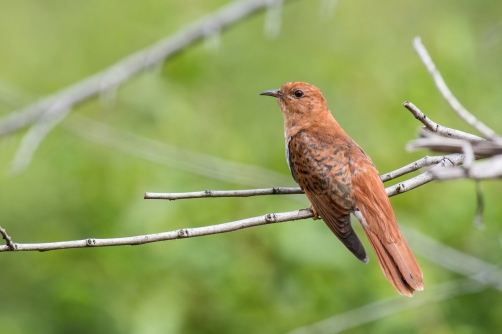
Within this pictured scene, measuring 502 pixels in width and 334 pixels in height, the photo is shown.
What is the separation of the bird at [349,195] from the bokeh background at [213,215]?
56cm

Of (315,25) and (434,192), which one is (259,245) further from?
(315,25)

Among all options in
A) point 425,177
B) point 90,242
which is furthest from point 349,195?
point 90,242

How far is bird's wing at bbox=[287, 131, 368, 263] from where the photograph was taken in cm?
387

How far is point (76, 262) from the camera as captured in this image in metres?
5.00

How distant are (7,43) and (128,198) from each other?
6.34m

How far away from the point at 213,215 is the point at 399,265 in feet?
5.52

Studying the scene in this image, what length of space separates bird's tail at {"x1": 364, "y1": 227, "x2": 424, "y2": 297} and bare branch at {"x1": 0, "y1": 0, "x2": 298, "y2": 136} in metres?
2.78

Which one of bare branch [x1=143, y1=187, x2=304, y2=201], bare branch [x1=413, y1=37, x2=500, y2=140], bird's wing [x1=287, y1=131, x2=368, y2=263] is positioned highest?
bird's wing [x1=287, y1=131, x2=368, y2=263]

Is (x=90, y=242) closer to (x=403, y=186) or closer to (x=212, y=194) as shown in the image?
(x=212, y=194)

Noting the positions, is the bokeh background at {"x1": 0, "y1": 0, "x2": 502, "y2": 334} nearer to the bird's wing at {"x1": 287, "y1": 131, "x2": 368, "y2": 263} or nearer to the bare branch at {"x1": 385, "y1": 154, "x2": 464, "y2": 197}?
the bird's wing at {"x1": 287, "y1": 131, "x2": 368, "y2": 263}

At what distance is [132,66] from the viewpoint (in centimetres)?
614

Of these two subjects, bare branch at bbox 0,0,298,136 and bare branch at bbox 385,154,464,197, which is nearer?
bare branch at bbox 385,154,464,197

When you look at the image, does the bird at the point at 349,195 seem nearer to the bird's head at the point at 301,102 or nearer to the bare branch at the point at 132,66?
the bird's head at the point at 301,102

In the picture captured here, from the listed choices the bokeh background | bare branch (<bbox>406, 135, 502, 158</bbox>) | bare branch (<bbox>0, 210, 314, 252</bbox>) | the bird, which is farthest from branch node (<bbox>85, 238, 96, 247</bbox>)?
the bokeh background
